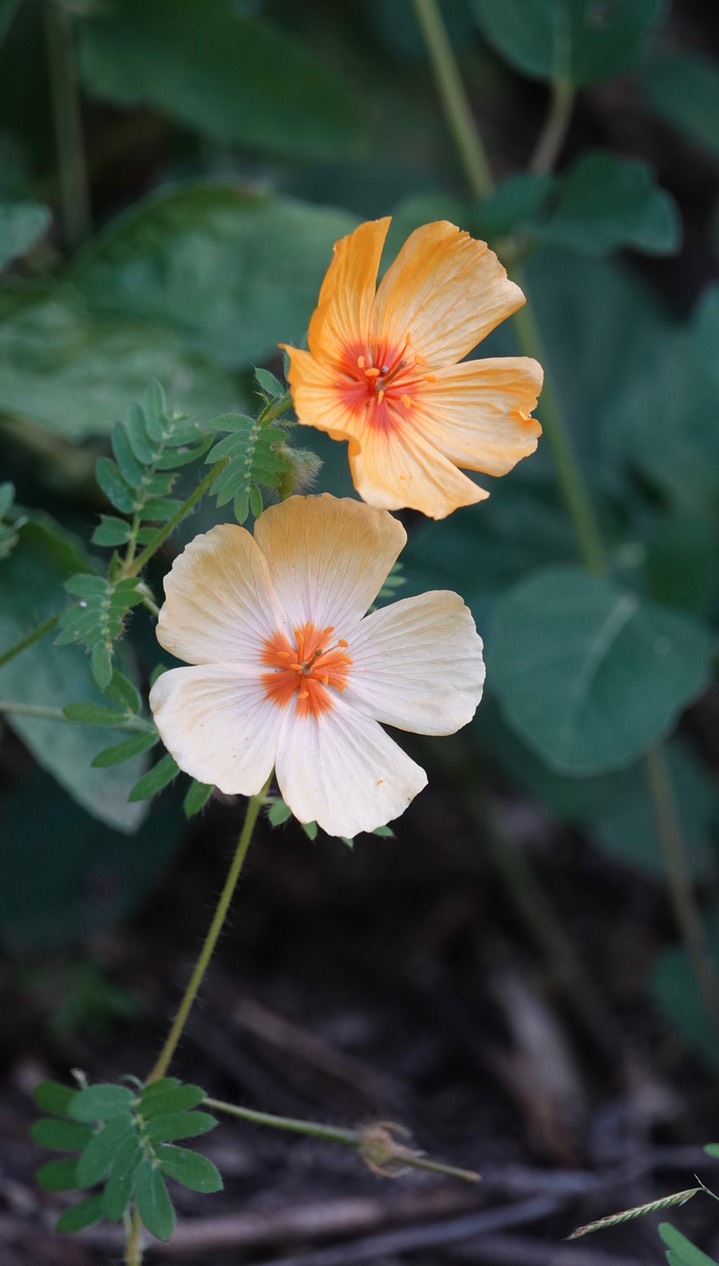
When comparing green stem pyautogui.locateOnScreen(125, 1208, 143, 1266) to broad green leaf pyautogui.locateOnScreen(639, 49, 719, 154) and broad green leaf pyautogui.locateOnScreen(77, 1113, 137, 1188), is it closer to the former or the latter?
broad green leaf pyautogui.locateOnScreen(77, 1113, 137, 1188)

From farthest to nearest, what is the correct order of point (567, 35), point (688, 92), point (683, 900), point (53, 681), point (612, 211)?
point (688, 92)
point (683, 900)
point (567, 35)
point (612, 211)
point (53, 681)

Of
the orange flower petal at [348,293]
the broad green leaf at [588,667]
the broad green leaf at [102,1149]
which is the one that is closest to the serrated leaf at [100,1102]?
the broad green leaf at [102,1149]

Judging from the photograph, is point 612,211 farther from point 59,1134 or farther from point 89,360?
point 59,1134

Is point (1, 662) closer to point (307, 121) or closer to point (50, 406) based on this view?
point (50, 406)

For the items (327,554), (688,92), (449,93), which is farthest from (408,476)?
(688,92)

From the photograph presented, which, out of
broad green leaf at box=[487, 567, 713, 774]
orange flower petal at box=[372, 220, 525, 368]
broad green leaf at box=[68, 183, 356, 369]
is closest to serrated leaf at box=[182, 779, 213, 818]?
orange flower petal at box=[372, 220, 525, 368]

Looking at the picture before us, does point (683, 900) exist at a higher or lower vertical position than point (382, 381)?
lower
